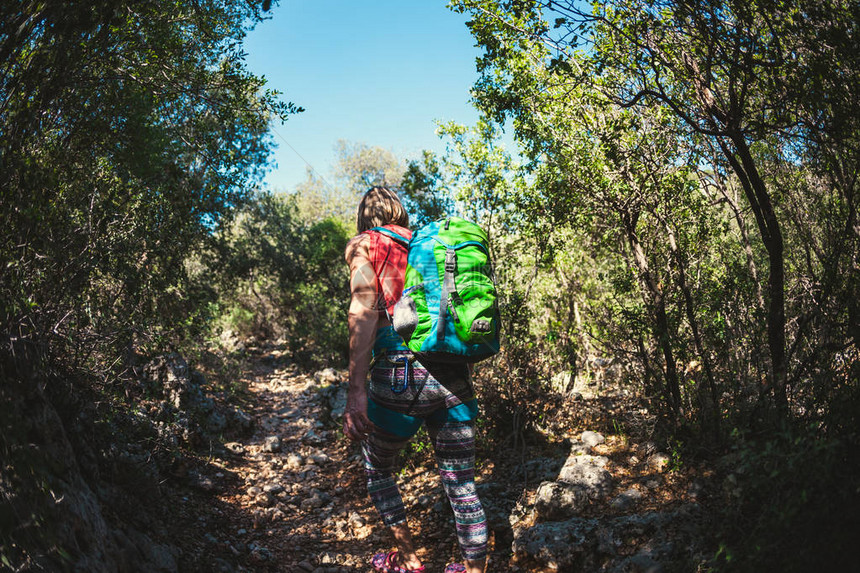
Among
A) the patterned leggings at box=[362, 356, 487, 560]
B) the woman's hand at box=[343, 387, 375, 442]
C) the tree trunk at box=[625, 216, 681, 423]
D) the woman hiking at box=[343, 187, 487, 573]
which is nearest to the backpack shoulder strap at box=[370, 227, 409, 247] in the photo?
the woman hiking at box=[343, 187, 487, 573]

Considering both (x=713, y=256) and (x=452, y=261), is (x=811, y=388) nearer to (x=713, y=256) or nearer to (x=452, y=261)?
(x=452, y=261)

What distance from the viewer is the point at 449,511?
374cm

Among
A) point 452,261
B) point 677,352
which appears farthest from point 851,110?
point 677,352

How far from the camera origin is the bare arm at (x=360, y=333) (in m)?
2.35

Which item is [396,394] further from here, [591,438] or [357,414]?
[591,438]

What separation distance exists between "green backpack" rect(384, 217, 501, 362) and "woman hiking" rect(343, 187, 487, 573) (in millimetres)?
129

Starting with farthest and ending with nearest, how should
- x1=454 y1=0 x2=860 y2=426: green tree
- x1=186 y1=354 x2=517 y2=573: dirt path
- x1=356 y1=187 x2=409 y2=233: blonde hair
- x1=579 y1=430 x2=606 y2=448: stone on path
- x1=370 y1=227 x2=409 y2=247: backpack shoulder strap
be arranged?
1. x1=579 y1=430 x2=606 y2=448: stone on path
2. x1=186 y1=354 x2=517 y2=573: dirt path
3. x1=356 y1=187 x2=409 y2=233: blonde hair
4. x1=370 y1=227 x2=409 y2=247: backpack shoulder strap
5. x1=454 y1=0 x2=860 y2=426: green tree

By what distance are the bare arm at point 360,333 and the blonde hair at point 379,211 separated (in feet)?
1.04

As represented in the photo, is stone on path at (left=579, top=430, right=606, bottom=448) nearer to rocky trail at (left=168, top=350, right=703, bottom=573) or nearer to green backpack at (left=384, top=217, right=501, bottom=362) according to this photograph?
rocky trail at (left=168, top=350, right=703, bottom=573)

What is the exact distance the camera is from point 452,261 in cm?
231

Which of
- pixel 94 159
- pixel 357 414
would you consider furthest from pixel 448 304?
pixel 94 159

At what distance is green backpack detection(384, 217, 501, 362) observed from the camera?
2.26m

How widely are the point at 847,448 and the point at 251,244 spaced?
41.3 ft

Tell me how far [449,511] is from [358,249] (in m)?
2.42
